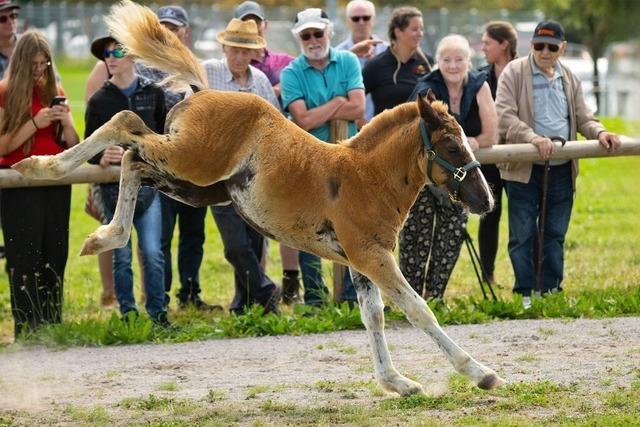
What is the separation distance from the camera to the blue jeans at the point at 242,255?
1077 cm

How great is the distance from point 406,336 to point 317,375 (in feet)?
4.74

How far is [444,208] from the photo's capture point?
35.6 feet

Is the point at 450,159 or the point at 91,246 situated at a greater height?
the point at 450,159

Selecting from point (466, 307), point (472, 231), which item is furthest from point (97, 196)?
point (472, 231)

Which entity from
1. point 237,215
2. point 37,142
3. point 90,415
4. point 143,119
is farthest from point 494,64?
point 90,415

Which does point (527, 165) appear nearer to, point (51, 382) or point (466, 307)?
point (466, 307)

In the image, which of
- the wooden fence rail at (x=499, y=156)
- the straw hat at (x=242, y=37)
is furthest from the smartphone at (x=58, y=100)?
the straw hat at (x=242, y=37)

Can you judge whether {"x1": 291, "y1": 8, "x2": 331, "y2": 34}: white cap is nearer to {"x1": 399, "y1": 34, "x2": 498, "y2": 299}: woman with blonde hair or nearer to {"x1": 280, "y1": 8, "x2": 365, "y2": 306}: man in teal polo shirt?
{"x1": 280, "y1": 8, "x2": 365, "y2": 306}: man in teal polo shirt

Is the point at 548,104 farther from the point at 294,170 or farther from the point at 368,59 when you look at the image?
the point at 294,170

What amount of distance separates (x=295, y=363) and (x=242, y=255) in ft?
5.56

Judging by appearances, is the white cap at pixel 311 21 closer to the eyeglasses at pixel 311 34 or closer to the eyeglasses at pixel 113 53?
the eyeglasses at pixel 311 34

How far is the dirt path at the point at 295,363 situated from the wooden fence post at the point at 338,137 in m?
0.83

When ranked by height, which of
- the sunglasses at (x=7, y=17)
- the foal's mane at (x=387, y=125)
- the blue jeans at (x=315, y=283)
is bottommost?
the blue jeans at (x=315, y=283)

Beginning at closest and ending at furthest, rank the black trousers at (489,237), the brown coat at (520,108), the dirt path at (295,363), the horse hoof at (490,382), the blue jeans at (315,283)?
the horse hoof at (490,382) → the dirt path at (295,363) → the blue jeans at (315,283) → the brown coat at (520,108) → the black trousers at (489,237)
